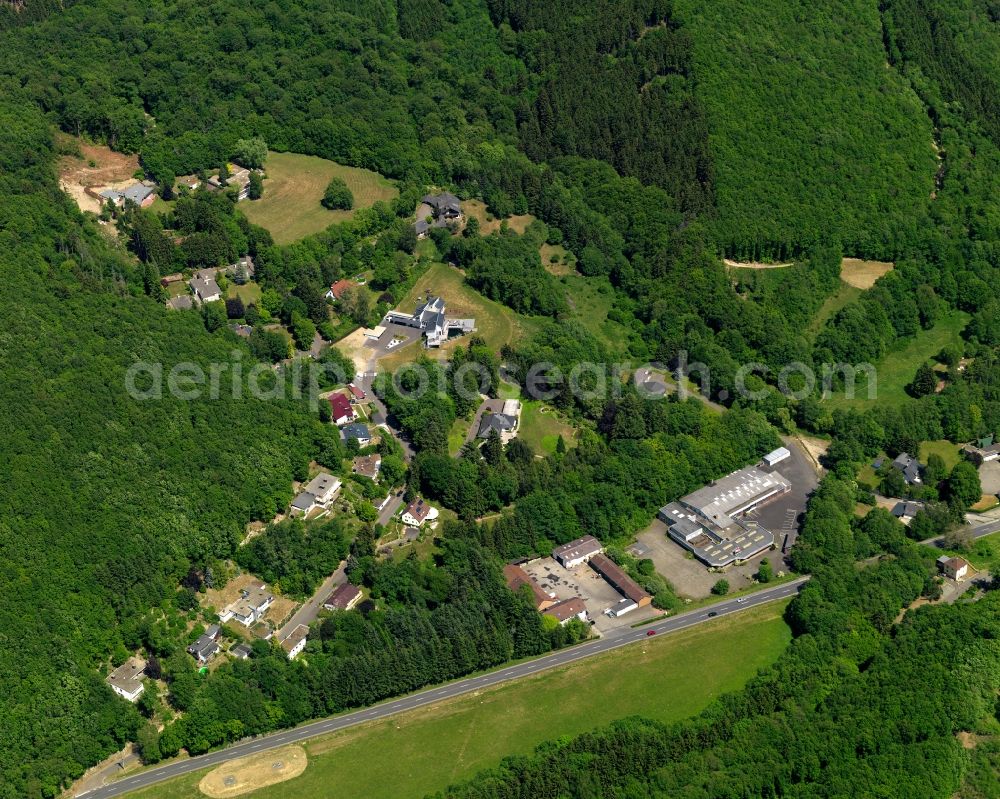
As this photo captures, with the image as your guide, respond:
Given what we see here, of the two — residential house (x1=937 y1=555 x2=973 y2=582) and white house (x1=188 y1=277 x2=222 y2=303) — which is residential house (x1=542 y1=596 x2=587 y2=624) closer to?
residential house (x1=937 y1=555 x2=973 y2=582)

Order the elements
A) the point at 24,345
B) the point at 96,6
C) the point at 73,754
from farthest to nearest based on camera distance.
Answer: the point at 96,6 → the point at 24,345 → the point at 73,754


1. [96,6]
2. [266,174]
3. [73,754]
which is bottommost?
[73,754]

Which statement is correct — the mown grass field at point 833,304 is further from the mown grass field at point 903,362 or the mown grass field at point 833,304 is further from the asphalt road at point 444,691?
the asphalt road at point 444,691

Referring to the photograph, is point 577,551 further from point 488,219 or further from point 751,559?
point 488,219

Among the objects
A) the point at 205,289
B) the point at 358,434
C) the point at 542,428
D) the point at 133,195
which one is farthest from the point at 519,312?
the point at 133,195

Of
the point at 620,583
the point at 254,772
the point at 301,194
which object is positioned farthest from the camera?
the point at 301,194

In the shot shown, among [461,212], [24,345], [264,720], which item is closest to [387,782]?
[264,720]

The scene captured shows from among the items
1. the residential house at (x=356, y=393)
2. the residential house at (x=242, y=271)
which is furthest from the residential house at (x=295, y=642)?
the residential house at (x=242, y=271)

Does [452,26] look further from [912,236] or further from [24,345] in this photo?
[24,345]
